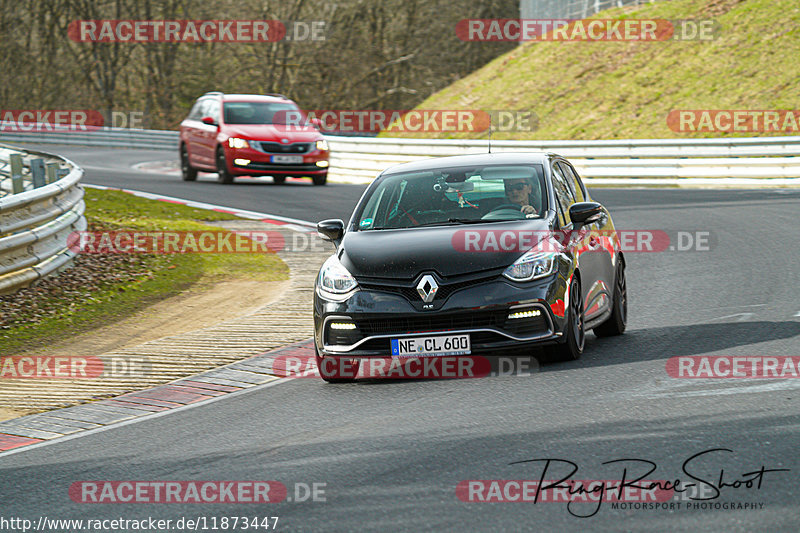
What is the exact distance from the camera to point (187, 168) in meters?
27.6

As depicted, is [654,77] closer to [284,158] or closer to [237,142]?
[284,158]

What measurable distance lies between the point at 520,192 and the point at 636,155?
58.3ft

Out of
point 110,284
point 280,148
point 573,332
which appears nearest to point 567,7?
point 280,148

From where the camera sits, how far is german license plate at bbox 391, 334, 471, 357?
807cm

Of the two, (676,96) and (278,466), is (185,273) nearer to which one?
(278,466)

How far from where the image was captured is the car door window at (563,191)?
367 inches

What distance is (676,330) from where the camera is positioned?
9.84 meters

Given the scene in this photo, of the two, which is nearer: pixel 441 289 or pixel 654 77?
pixel 441 289

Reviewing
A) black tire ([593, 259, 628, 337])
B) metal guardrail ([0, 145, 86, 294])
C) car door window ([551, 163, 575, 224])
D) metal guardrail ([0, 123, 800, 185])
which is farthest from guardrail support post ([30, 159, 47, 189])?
metal guardrail ([0, 123, 800, 185])

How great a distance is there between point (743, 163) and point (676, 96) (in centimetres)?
1042

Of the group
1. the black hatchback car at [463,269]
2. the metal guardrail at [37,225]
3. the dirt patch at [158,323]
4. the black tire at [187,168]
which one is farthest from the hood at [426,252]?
the black tire at [187,168]

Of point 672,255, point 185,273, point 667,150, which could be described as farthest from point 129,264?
point 667,150

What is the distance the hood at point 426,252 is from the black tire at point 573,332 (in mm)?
517

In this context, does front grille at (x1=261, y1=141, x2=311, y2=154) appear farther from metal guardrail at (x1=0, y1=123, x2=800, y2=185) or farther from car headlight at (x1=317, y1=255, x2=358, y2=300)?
car headlight at (x1=317, y1=255, x2=358, y2=300)
